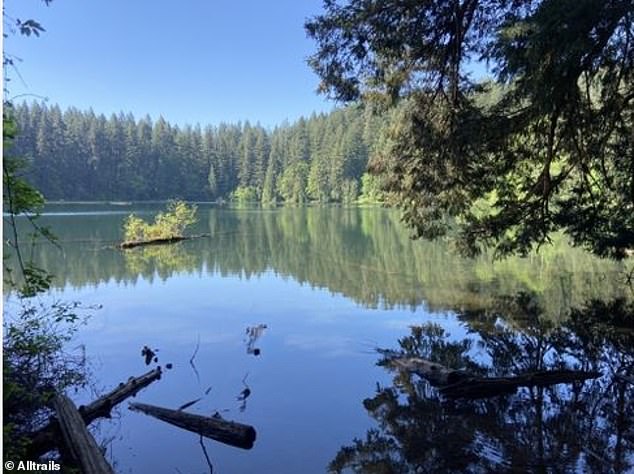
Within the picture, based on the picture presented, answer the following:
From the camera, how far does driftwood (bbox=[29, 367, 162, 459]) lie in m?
5.62

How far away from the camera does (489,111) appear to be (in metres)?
9.96

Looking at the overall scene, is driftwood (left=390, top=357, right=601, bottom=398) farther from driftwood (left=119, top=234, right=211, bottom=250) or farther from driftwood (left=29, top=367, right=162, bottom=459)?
driftwood (left=119, top=234, right=211, bottom=250)

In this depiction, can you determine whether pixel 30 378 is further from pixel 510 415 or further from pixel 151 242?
→ pixel 151 242

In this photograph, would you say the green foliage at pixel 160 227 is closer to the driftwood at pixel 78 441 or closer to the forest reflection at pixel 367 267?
the forest reflection at pixel 367 267

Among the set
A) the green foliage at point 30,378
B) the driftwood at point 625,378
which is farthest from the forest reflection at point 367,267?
the driftwood at point 625,378

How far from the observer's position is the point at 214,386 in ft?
27.8

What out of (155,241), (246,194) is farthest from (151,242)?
(246,194)

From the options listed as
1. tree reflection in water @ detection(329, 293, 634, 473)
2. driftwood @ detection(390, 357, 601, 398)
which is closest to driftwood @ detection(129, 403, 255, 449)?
tree reflection in water @ detection(329, 293, 634, 473)

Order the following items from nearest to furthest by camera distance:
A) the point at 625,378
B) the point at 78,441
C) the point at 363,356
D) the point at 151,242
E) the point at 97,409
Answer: the point at 78,441 < the point at 97,409 < the point at 625,378 < the point at 363,356 < the point at 151,242

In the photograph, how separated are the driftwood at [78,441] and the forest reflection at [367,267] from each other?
486 cm

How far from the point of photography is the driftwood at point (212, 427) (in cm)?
638

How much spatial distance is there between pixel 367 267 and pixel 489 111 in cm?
1244

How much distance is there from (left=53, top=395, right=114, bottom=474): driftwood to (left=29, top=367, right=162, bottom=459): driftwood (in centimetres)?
16

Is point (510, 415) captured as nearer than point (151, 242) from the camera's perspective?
Yes
